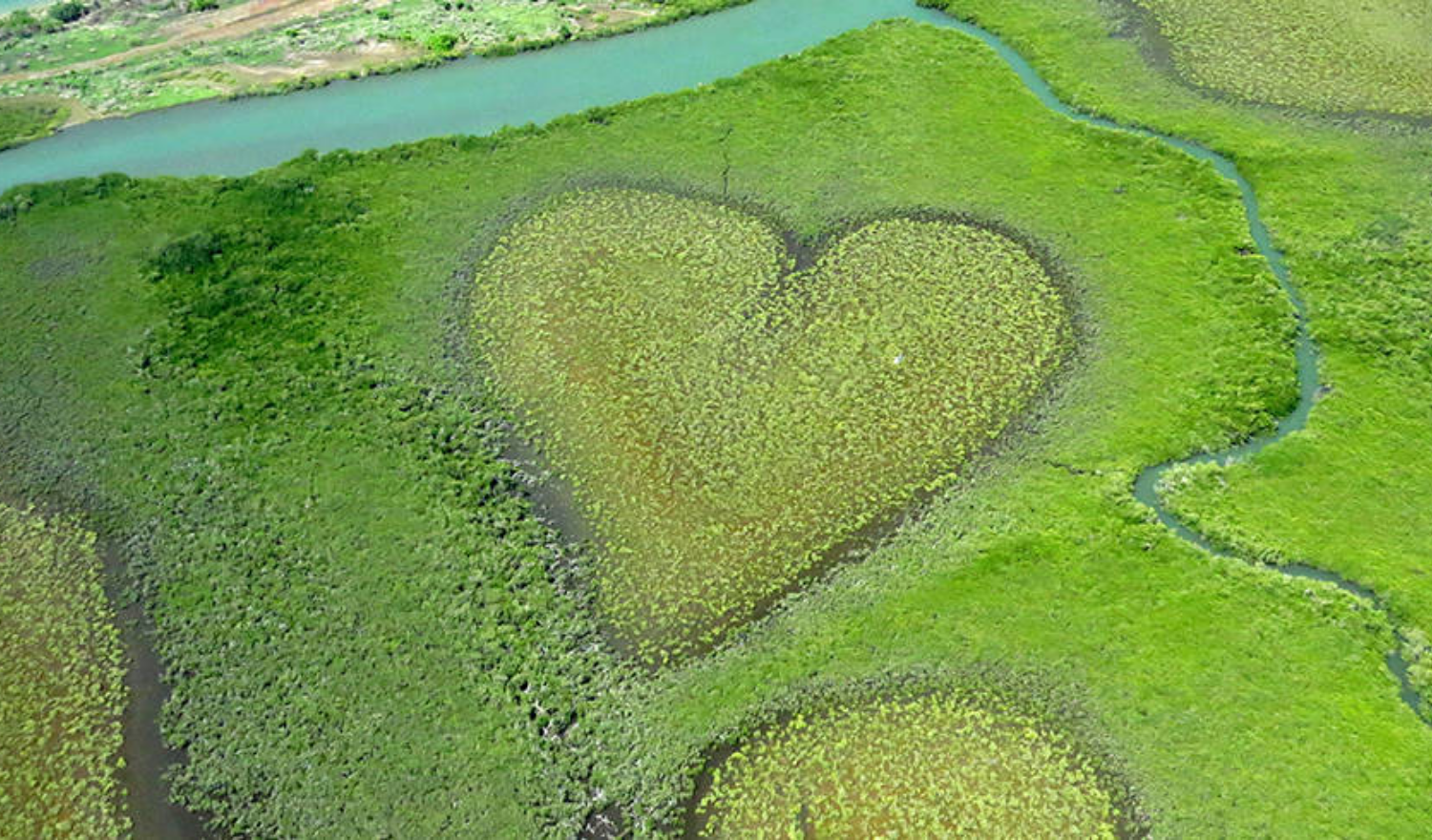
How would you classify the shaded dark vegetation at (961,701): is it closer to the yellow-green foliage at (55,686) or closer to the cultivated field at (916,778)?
the cultivated field at (916,778)

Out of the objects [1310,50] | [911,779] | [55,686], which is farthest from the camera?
[1310,50]

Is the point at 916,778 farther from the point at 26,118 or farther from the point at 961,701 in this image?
the point at 26,118

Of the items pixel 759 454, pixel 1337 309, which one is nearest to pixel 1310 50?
pixel 1337 309

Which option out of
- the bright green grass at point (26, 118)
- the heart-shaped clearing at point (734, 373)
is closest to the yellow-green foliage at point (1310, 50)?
the heart-shaped clearing at point (734, 373)

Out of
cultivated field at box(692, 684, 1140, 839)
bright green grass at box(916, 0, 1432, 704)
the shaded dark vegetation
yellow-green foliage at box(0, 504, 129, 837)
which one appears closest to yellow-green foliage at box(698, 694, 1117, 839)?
cultivated field at box(692, 684, 1140, 839)

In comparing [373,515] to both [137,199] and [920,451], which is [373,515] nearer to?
[920,451]

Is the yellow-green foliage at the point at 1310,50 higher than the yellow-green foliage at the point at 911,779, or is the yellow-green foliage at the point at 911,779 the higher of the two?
the yellow-green foliage at the point at 1310,50
